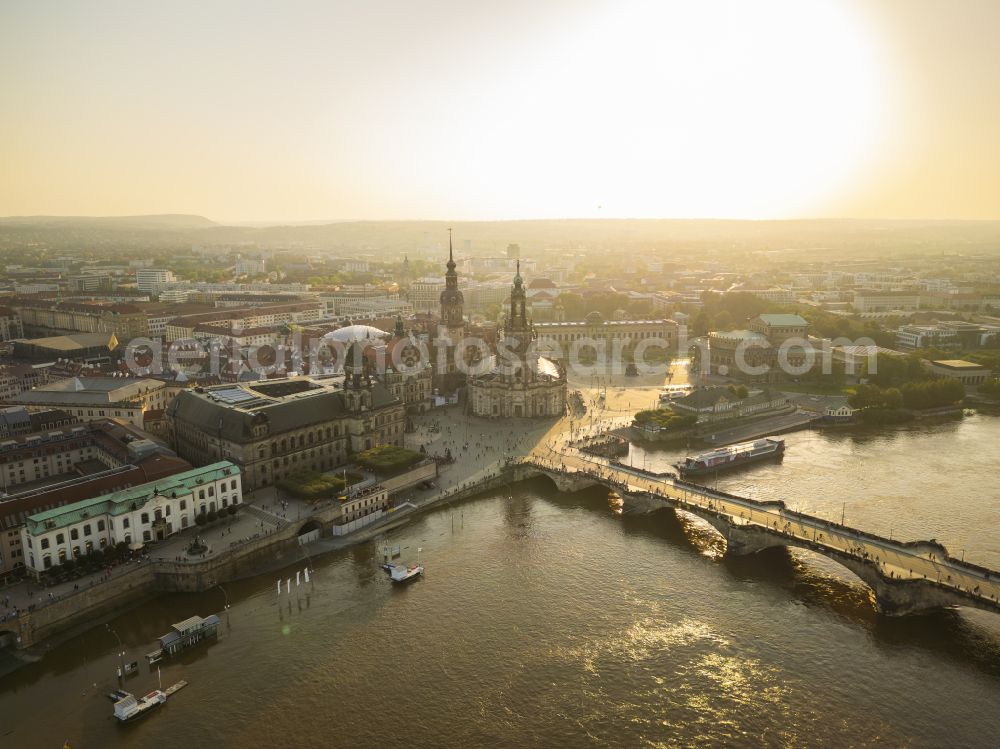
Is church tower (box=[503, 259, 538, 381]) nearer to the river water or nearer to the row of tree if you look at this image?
the river water

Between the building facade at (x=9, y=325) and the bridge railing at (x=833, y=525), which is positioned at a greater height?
the building facade at (x=9, y=325)

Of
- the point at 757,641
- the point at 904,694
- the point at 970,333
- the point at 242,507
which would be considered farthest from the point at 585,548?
the point at 970,333

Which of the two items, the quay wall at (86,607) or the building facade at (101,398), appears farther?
the building facade at (101,398)

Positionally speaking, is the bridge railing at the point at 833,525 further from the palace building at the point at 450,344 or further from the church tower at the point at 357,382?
the palace building at the point at 450,344

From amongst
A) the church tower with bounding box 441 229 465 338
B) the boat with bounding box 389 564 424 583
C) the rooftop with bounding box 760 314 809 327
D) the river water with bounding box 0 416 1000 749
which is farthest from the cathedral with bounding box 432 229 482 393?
the rooftop with bounding box 760 314 809 327

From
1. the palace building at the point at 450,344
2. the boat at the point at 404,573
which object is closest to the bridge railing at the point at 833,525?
the boat at the point at 404,573

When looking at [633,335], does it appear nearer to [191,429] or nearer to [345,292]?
[345,292]
